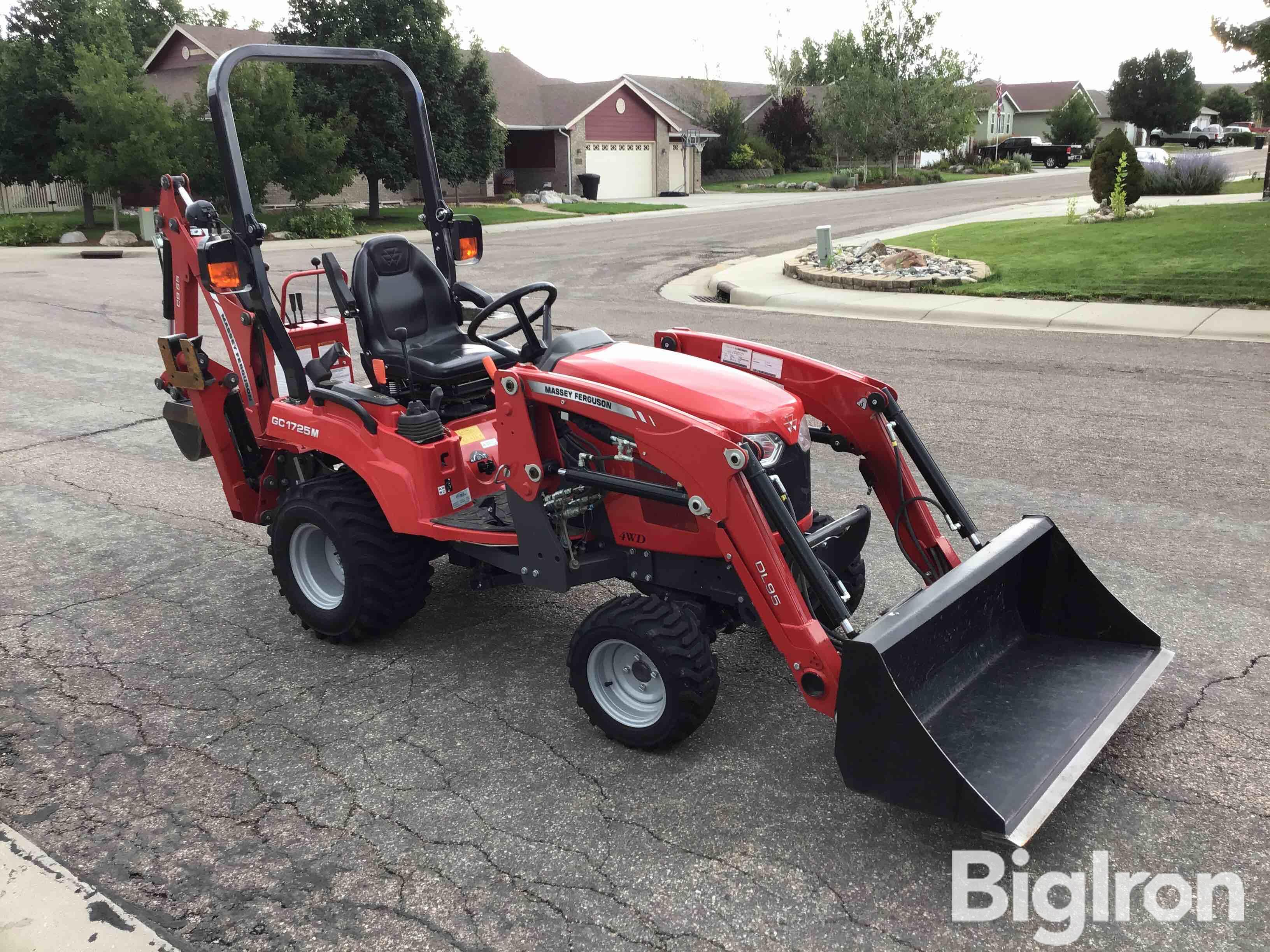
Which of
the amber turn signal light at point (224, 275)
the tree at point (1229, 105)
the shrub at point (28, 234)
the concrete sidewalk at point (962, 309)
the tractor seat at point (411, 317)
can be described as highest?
the tree at point (1229, 105)

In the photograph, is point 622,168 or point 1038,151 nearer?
point 622,168

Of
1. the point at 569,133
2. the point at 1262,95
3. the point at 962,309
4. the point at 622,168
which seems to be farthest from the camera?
the point at 622,168

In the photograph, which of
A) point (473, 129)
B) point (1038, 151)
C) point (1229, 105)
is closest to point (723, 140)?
point (1038, 151)

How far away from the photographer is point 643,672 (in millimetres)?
3891

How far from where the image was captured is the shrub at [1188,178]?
26.8 metres

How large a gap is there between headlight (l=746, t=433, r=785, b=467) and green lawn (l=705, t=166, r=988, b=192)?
44206mm

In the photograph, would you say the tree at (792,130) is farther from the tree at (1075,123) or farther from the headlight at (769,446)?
the headlight at (769,446)

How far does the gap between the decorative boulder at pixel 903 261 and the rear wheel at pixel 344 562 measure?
13.2 m

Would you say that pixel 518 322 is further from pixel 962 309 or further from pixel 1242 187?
pixel 1242 187

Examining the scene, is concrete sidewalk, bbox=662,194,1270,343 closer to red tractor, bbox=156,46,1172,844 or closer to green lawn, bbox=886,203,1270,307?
green lawn, bbox=886,203,1270,307

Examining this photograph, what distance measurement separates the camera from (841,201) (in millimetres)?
36312

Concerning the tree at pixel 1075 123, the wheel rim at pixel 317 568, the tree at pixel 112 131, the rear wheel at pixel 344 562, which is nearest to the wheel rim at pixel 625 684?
the rear wheel at pixel 344 562

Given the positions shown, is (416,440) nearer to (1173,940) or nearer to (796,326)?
(1173,940)
